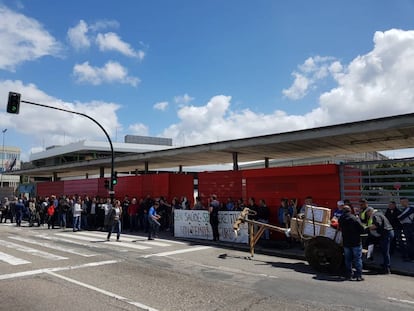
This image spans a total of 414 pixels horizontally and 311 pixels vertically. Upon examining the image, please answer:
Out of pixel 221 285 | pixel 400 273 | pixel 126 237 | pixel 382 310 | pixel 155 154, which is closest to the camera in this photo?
pixel 382 310

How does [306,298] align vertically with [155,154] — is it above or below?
below

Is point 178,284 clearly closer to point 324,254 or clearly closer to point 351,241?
point 324,254

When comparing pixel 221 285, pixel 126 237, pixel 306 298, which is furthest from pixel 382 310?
pixel 126 237

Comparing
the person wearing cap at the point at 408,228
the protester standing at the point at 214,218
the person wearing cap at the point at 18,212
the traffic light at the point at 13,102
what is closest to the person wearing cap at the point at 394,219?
the person wearing cap at the point at 408,228

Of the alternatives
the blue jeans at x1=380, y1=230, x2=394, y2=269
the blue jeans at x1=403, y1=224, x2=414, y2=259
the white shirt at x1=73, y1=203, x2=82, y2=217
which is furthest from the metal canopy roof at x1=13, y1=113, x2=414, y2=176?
the white shirt at x1=73, y1=203, x2=82, y2=217

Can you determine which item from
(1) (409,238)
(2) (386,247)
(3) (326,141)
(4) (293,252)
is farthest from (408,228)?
(3) (326,141)

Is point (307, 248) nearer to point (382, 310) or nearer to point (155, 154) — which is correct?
point (382, 310)

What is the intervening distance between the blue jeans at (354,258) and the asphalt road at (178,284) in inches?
14.0

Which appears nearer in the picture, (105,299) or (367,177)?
(105,299)

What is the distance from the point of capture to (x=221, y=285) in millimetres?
8148

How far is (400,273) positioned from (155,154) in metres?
16.7

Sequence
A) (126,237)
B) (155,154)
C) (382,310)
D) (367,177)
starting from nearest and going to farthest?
(382,310)
(367,177)
(126,237)
(155,154)

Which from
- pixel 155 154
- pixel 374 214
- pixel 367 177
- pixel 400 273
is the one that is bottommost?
pixel 400 273

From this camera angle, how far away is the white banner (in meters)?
15.2
